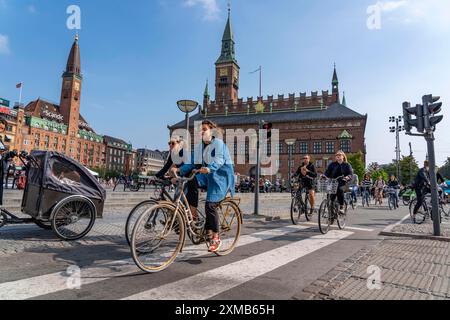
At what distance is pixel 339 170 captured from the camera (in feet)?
24.7

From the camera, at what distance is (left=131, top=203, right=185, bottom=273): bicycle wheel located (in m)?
3.48

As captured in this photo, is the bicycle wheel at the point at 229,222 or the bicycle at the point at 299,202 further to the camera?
the bicycle at the point at 299,202

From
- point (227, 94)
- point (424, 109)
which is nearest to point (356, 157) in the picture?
point (227, 94)

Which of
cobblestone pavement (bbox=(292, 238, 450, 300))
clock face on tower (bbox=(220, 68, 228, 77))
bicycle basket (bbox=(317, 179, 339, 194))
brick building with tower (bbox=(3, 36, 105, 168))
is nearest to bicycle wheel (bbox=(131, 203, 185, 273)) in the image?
cobblestone pavement (bbox=(292, 238, 450, 300))

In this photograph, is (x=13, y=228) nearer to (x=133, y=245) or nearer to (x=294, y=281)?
(x=133, y=245)

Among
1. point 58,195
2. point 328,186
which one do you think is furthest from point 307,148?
point 58,195

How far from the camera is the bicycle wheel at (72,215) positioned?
16.7 feet

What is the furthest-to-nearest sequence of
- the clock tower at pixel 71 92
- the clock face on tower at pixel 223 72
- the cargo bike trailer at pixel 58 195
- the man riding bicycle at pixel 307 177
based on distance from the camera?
the clock tower at pixel 71 92
the clock face on tower at pixel 223 72
the man riding bicycle at pixel 307 177
the cargo bike trailer at pixel 58 195

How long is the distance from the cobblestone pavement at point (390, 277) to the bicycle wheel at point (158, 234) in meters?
1.60

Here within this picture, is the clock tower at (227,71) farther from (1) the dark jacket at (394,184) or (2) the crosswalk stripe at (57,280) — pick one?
(2) the crosswalk stripe at (57,280)

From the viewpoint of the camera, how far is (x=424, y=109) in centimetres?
659

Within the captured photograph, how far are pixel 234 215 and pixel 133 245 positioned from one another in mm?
1884

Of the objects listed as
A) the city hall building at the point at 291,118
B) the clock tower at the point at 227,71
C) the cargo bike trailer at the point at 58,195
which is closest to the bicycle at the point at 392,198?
the cargo bike trailer at the point at 58,195

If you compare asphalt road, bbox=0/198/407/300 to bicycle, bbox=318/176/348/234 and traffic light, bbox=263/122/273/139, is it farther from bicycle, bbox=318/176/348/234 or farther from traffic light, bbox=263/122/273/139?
traffic light, bbox=263/122/273/139
